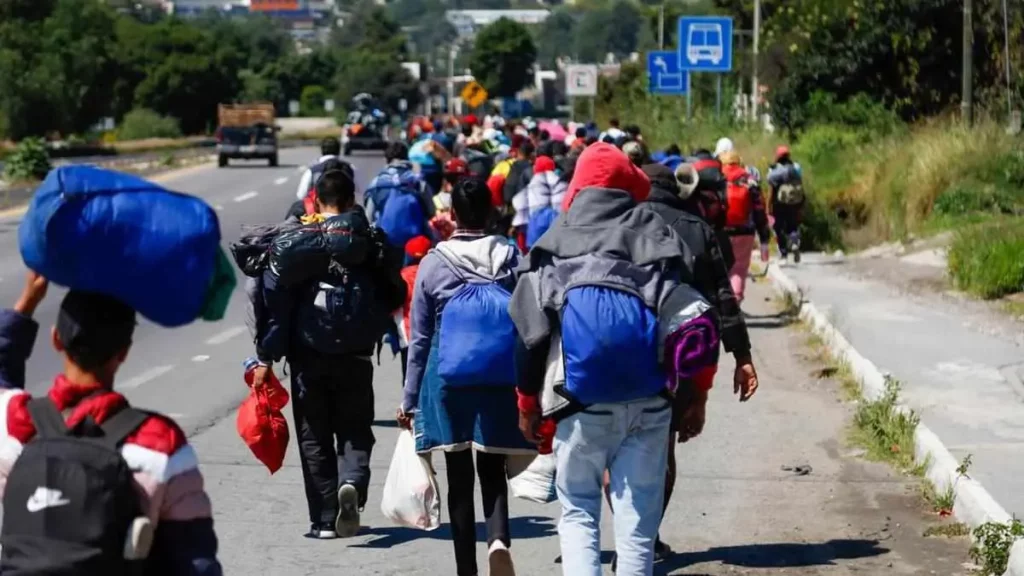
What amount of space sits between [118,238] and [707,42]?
3183 centimetres

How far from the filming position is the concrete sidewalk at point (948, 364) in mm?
9930

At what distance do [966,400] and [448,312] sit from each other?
6032 mm

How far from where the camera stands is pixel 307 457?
813 centimetres

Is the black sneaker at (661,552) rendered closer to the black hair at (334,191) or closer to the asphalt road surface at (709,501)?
the asphalt road surface at (709,501)

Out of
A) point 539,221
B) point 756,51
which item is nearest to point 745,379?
point 539,221

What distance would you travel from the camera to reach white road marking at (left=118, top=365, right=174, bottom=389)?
1319 centimetres

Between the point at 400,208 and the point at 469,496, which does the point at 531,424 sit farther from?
the point at 400,208

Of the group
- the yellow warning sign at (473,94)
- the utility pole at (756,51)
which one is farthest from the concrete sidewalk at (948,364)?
the yellow warning sign at (473,94)

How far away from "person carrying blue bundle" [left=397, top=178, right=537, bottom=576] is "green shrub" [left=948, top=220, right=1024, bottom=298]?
11.4 m

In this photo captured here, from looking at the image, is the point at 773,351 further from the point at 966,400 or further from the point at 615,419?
the point at 615,419

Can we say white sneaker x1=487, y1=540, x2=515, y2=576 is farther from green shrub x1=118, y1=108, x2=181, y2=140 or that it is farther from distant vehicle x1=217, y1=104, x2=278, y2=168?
green shrub x1=118, y1=108, x2=181, y2=140

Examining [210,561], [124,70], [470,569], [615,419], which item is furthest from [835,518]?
[124,70]

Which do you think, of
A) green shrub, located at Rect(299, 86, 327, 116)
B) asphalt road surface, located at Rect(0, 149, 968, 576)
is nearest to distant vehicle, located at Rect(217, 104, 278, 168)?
asphalt road surface, located at Rect(0, 149, 968, 576)

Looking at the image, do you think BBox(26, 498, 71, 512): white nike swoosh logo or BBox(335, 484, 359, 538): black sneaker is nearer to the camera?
BBox(26, 498, 71, 512): white nike swoosh logo
